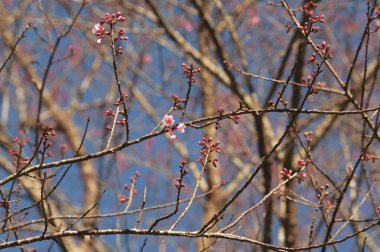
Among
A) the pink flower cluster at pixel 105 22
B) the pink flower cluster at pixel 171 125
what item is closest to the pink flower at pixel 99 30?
the pink flower cluster at pixel 105 22

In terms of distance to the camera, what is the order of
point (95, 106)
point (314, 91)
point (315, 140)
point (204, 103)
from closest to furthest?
point (314, 91) → point (315, 140) → point (204, 103) → point (95, 106)

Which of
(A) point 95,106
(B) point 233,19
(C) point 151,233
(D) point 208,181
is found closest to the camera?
(C) point 151,233

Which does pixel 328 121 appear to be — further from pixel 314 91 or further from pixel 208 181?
pixel 314 91

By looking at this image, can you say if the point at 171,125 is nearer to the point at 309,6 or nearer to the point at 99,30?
the point at 99,30

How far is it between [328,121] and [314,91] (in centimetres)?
298

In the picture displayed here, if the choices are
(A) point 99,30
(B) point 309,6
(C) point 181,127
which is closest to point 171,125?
(C) point 181,127

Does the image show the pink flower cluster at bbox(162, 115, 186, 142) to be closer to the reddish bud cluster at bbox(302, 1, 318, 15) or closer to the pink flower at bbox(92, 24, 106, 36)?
the pink flower at bbox(92, 24, 106, 36)

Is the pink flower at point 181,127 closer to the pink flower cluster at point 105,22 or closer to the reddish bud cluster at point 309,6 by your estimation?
the pink flower cluster at point 105,22

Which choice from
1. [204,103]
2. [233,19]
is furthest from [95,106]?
[233,19]

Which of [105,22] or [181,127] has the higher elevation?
[105,22]

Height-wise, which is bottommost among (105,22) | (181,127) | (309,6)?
(181,127)

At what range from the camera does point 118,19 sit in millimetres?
2262

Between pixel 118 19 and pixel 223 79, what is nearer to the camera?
pixel 118 19

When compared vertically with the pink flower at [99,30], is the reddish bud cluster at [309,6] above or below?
above
